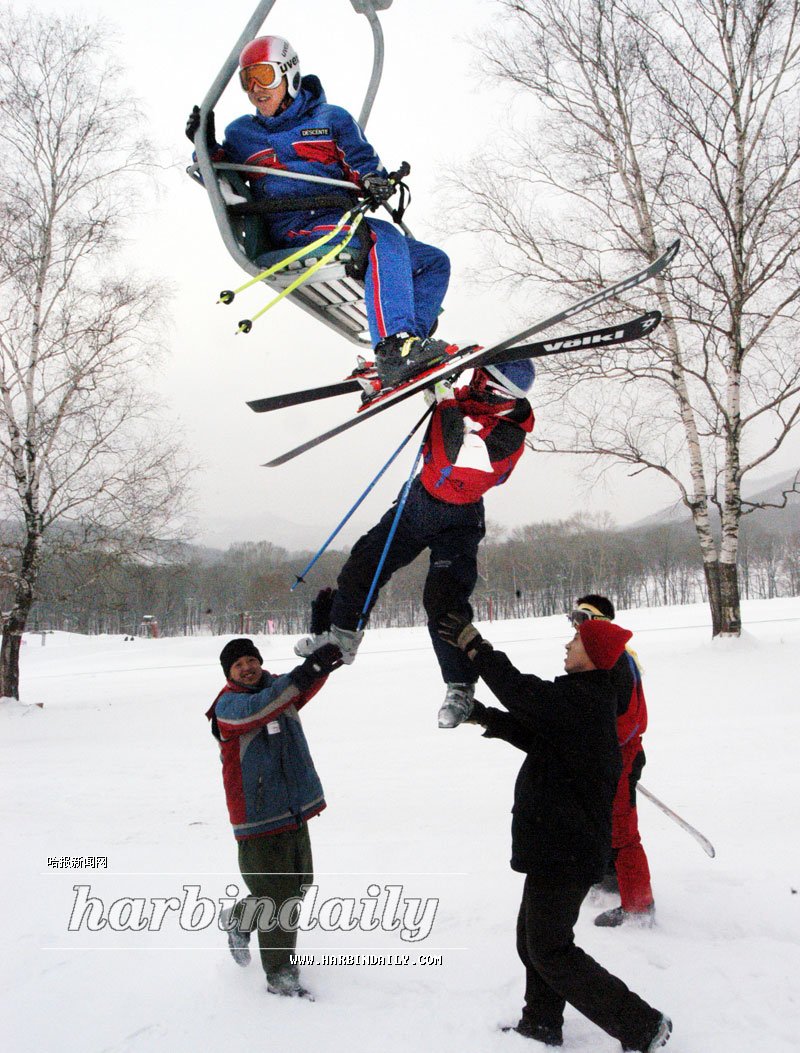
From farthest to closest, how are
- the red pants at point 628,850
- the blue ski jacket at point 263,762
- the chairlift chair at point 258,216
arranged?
the red pants at point 628,850 → the blue ski jacket at point 263,762 → the chairlift chair at point 258,216

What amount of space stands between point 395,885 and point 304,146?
157 inches

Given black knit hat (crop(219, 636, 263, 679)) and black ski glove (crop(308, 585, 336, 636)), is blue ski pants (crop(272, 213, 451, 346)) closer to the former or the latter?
black ski glove (crop(308, 585, 336, 636))

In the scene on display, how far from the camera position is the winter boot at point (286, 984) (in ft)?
10.1

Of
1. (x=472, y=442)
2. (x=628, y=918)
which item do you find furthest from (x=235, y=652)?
(x=628, y=918)

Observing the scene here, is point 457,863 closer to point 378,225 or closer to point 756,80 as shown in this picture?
point 378,225

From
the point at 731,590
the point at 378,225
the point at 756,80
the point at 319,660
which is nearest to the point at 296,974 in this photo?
the point at 319,660

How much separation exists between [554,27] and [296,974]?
1381 cm

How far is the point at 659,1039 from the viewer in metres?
2.44

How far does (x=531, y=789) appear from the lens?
2.58 m

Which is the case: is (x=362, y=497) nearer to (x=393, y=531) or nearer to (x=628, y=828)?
(x=393, y=531)

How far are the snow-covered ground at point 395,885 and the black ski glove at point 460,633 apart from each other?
154cm

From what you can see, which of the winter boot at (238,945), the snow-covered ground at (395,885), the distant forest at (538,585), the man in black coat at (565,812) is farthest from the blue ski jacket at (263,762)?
the distant forest at (538,585)

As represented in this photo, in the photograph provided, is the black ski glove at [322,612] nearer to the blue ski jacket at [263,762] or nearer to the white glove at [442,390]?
the blue ski jacket at [263,762]

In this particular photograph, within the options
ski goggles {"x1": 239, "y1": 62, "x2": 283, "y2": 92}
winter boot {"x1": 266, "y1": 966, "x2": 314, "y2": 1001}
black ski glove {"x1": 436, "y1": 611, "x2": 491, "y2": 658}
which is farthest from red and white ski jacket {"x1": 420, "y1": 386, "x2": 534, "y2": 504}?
winter boot {"x1": 266, "y1": 966, "x2": 314, "y2": 1001}
